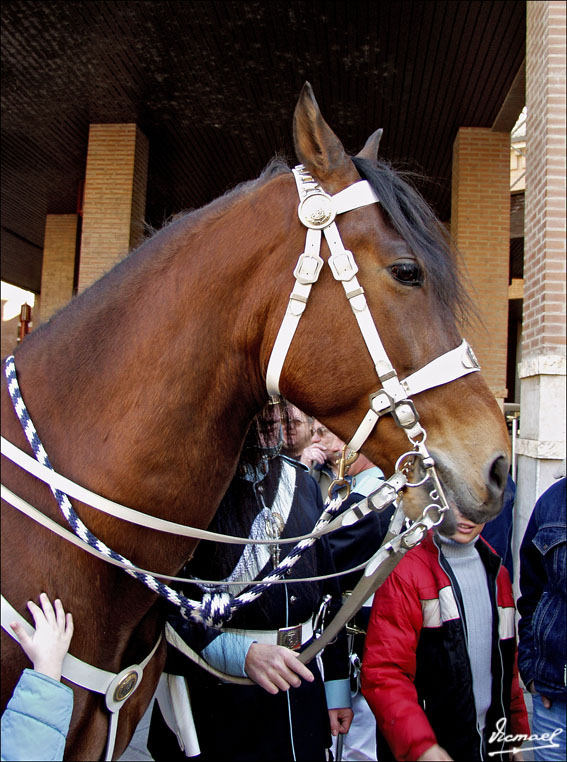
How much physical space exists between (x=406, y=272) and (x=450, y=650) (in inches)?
50.8

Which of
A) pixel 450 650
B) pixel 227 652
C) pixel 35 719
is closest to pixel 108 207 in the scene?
pixel 227 652

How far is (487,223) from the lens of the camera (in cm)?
848

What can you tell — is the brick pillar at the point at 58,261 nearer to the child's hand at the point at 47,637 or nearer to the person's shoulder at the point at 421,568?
the person's shoulder at the point at 421,568

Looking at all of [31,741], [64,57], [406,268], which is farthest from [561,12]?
[64,57]

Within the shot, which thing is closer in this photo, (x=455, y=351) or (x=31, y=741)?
(x=31, y=741)

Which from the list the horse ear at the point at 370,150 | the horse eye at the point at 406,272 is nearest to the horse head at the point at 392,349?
the horse eye at the point at 406,272

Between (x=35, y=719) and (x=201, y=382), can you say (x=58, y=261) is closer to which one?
(x=201, y=382)

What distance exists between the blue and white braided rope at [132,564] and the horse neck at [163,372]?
1.4 inches

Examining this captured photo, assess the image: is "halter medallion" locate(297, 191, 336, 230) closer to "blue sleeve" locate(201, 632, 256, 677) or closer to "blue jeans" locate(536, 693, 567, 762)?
"blue sleeve" locate(201, 632, 256, 677)

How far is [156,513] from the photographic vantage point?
135 cm

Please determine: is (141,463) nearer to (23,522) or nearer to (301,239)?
(23,522)

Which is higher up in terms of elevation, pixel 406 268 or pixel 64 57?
pixel 64 57

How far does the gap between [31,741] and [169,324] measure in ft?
3.06

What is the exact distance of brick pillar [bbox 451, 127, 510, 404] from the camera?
8195 millimetres
